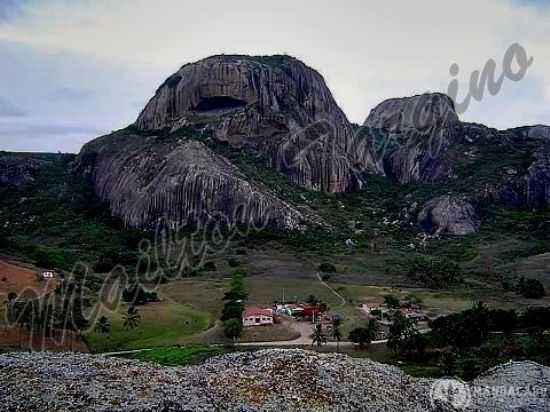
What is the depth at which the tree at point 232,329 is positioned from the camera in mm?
43781

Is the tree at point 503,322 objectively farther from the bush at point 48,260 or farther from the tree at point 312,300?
the bush at point 48,260

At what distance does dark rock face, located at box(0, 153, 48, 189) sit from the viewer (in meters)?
124

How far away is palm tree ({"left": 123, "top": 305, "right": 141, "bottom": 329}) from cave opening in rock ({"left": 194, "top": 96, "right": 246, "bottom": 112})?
80.5 meters

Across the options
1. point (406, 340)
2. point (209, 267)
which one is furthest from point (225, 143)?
point (406, 340)

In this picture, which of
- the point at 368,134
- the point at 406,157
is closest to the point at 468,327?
the point at 406,157

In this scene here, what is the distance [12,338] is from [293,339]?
18.3 meters

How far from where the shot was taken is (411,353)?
127 feet

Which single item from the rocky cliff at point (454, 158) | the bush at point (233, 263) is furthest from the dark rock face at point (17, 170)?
the rocky cliff at point (454, 158)

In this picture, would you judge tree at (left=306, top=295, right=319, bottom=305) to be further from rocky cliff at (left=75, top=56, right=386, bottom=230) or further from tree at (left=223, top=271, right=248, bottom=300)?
rocky cliff at (left=75, top=56, right=386, bottom=230)

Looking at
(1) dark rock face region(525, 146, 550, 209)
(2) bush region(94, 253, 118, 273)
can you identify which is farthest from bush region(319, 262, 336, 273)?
(1) dark rock face region(525, 146, 550, 209)

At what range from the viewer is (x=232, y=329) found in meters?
43.9

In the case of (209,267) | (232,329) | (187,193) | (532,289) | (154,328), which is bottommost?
(154,328)

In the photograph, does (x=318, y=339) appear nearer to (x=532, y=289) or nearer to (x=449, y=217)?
(x=532, y=289)

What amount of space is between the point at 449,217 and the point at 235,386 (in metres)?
87.2
